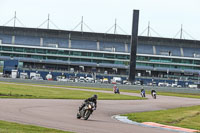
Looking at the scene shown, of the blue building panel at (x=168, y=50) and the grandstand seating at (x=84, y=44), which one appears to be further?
the blue building panel at (x=168, y=50)

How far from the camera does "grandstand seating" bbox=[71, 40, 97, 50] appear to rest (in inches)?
5525

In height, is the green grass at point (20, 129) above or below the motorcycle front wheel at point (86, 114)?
below

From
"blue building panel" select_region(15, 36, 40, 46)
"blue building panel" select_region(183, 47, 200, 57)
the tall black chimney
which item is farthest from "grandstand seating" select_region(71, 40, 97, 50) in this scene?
the tall black chimney

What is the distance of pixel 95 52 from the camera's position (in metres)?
137

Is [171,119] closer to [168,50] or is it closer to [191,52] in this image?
[168,50]

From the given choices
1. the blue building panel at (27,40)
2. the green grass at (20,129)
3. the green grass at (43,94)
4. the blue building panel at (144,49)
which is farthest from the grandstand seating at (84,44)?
the green grass at (20,129)

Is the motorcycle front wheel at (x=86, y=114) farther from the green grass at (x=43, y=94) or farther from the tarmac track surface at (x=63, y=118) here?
the green grass at (x=43, y=94)

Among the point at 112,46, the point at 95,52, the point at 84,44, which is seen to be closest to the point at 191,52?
the point at 112,46

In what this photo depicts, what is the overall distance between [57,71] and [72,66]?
14399 mm

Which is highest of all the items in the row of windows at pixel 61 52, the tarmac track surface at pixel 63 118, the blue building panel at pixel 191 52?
the blue building panel at pixel 191 52

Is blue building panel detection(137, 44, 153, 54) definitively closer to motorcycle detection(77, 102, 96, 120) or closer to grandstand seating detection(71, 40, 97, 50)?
grandstand seating detection(71, 40, 97, 50)

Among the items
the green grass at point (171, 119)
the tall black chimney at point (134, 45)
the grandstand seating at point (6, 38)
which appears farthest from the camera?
the grandstand seating at point (6, 38)

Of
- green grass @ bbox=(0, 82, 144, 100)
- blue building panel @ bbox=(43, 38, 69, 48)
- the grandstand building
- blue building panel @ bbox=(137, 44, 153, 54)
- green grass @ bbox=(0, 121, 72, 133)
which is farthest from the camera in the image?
blue building panel @ bbox=(137, 44, 153, 54)

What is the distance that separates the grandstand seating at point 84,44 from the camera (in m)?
140
